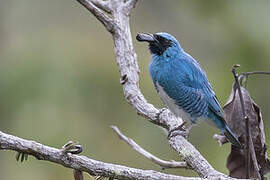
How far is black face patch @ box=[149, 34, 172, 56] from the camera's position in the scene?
4332 millimetres

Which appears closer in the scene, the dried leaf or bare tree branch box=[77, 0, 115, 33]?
the dried leaf

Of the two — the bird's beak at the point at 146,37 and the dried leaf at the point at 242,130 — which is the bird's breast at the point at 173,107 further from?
the dried leaf at the point at 242,130

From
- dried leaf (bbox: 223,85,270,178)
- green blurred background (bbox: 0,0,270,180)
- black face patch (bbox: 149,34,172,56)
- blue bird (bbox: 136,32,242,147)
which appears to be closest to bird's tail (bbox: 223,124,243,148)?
dried leaf (bbox: 223,85,270,178)

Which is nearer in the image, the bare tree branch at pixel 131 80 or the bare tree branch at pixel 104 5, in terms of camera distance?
the bare tree branch at pixel 131 80

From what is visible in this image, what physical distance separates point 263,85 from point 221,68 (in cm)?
53

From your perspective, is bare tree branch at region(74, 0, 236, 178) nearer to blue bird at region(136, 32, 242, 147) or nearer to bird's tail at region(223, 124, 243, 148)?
blue bird at region(136, 32, 242, 147)

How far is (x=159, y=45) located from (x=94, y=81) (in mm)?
2674

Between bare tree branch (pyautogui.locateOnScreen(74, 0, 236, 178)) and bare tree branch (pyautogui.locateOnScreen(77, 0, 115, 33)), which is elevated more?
bare tree branch (pyautogui.locateOnScreen(77, 0, 115, 33))

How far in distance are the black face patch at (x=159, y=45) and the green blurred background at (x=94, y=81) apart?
1548 mm

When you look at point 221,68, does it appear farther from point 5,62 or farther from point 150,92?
point 5,62

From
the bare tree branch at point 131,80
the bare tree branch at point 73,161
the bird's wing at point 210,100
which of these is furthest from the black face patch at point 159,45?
the bare tree branch at point 73,161

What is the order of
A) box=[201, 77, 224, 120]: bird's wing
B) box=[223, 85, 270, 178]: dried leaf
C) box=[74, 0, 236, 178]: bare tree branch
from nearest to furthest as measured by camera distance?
1. box=[223, 85, 270, 178]: dried leaf
2. box=[74, 0, 236, 178]: bare tree branch
3. box=[201, 77, 224, 120]: bird's wing

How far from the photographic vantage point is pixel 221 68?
6.54 meters

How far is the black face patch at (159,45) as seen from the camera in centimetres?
433
